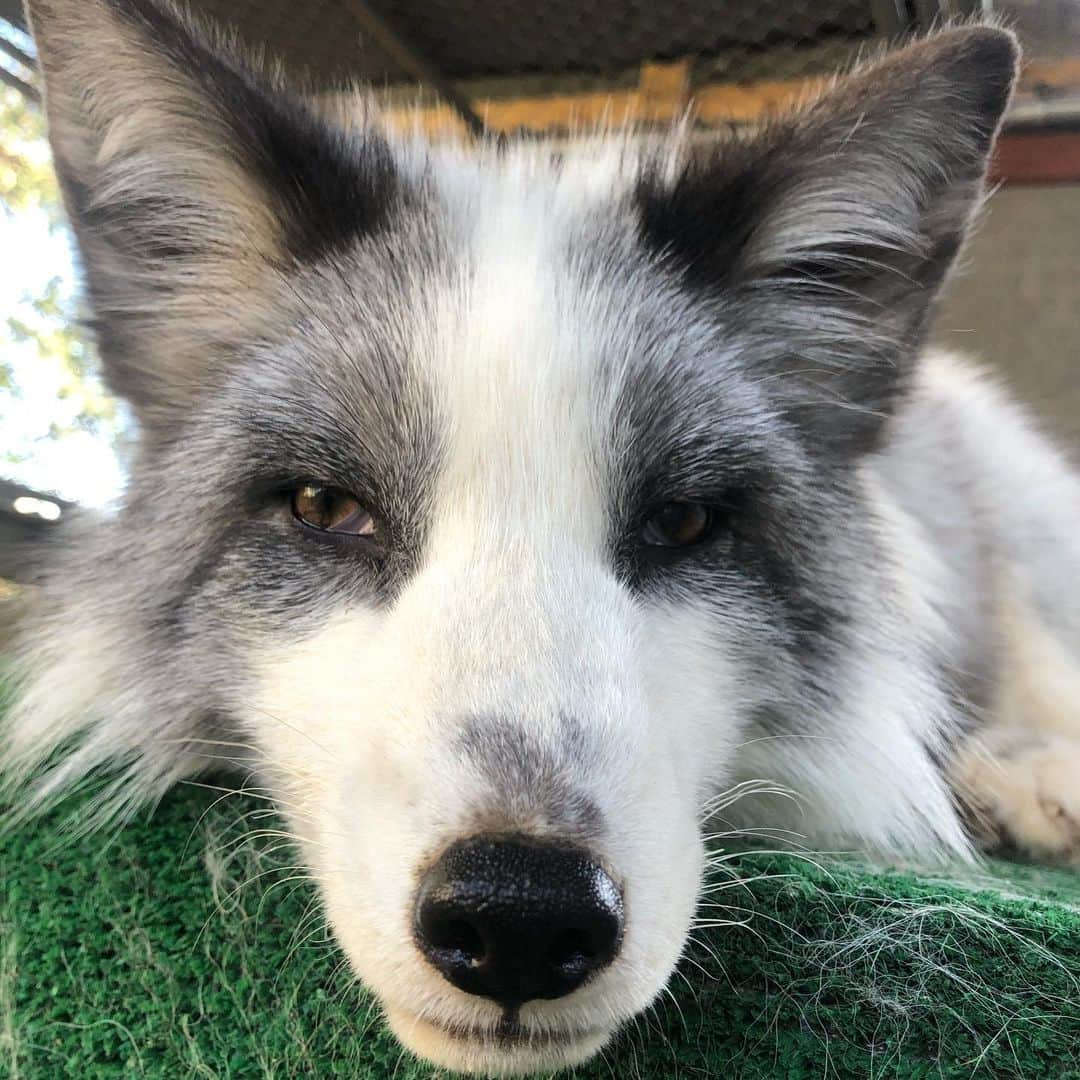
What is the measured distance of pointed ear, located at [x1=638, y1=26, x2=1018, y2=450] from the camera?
1.24 metres

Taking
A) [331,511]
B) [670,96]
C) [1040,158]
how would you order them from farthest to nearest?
[1040,158], [670,96], [331,511]

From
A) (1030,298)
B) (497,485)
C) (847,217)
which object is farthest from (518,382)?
(1030,298)

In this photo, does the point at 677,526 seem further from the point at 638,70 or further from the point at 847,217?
the point at 638,70

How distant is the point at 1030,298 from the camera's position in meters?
3.54

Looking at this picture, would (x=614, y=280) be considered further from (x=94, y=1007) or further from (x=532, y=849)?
(x=94, y=1007)

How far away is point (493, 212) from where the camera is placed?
52.1 inches

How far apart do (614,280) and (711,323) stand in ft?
0.44

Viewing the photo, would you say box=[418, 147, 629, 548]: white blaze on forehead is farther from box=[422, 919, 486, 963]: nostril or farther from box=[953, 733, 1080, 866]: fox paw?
box=[953, 733, 1080, 866]: fox paw

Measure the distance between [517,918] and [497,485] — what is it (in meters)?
0.45

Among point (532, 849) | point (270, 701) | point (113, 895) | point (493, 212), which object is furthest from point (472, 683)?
point (493, 212)

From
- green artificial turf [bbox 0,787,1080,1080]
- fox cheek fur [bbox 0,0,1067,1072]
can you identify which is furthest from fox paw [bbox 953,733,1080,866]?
green artificial turf [bbox 0,787,1080,1080]

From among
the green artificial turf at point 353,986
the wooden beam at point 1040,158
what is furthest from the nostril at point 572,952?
the wooden beam at point 1040,158

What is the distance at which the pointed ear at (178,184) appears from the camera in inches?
47.4

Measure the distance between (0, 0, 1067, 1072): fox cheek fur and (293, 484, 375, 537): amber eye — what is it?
0.01 m
